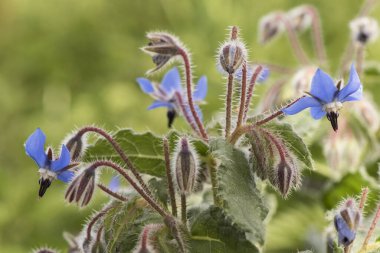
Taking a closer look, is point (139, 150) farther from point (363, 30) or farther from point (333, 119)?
point (363, 30)

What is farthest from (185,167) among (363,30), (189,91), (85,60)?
(85,60)

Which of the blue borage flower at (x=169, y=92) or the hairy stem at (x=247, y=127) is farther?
the blue borage flower at (x=169, y=92)

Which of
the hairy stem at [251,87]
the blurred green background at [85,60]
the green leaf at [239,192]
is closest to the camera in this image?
the green leaf at [239,192]

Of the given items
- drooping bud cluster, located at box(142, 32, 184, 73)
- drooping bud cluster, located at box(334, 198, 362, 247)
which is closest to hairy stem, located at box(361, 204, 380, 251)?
drooping bud cluster, located at box(334, 198, 362, 247)

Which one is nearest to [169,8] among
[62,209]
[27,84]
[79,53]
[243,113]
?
[79,53]

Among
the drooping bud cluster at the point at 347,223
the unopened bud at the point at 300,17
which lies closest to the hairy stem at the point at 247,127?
the drooping bud cluster at the point at 347,223

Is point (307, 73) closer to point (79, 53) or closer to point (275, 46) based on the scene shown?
point (275, 46)

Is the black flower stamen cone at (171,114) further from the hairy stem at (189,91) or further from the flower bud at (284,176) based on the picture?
the flower bud at (284,176)
